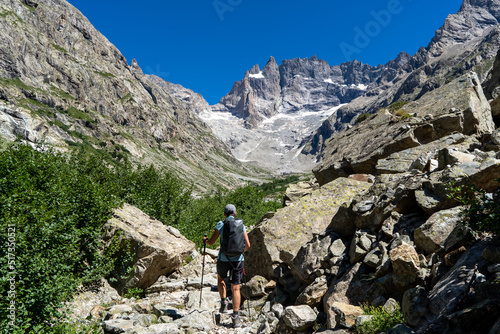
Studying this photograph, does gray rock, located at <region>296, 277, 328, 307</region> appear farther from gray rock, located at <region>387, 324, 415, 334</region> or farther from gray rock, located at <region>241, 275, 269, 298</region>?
gray rock, located at <region>387, 324, 415, 334</region>

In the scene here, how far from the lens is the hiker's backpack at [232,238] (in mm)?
9414

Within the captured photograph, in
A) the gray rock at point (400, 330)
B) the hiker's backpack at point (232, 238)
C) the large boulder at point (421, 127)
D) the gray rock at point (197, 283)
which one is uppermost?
the large boulder at point (421, 127)

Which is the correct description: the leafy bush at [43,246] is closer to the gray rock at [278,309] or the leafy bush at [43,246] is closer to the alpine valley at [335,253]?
the alpine valley at [335,253]

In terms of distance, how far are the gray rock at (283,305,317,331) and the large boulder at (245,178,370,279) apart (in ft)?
9.66

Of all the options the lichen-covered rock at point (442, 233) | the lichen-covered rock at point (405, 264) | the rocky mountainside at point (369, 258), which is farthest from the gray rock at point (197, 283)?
the lichen-covered rock at point (442, 233)

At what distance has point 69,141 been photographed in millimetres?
184625

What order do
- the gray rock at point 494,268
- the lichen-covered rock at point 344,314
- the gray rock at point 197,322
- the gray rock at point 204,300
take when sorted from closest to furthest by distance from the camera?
1. the gray rock at point 494,268
2. the lichen-covered rock at point 344,314
3. the gray rock at point 197,322
4. the gray rock at point 204,300

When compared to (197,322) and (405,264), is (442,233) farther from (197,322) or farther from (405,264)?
(197,322)

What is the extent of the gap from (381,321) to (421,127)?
46.7ft

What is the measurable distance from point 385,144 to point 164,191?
21.4 meters

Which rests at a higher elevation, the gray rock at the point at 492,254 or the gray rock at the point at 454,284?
the gray rock at the point at 492,254

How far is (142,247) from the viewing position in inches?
522

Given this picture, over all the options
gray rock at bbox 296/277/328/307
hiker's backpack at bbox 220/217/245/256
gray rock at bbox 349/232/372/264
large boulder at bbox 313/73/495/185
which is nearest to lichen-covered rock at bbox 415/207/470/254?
gray rock at bbox 349/232/372/264

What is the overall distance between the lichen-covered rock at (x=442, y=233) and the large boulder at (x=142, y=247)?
11795 mm
